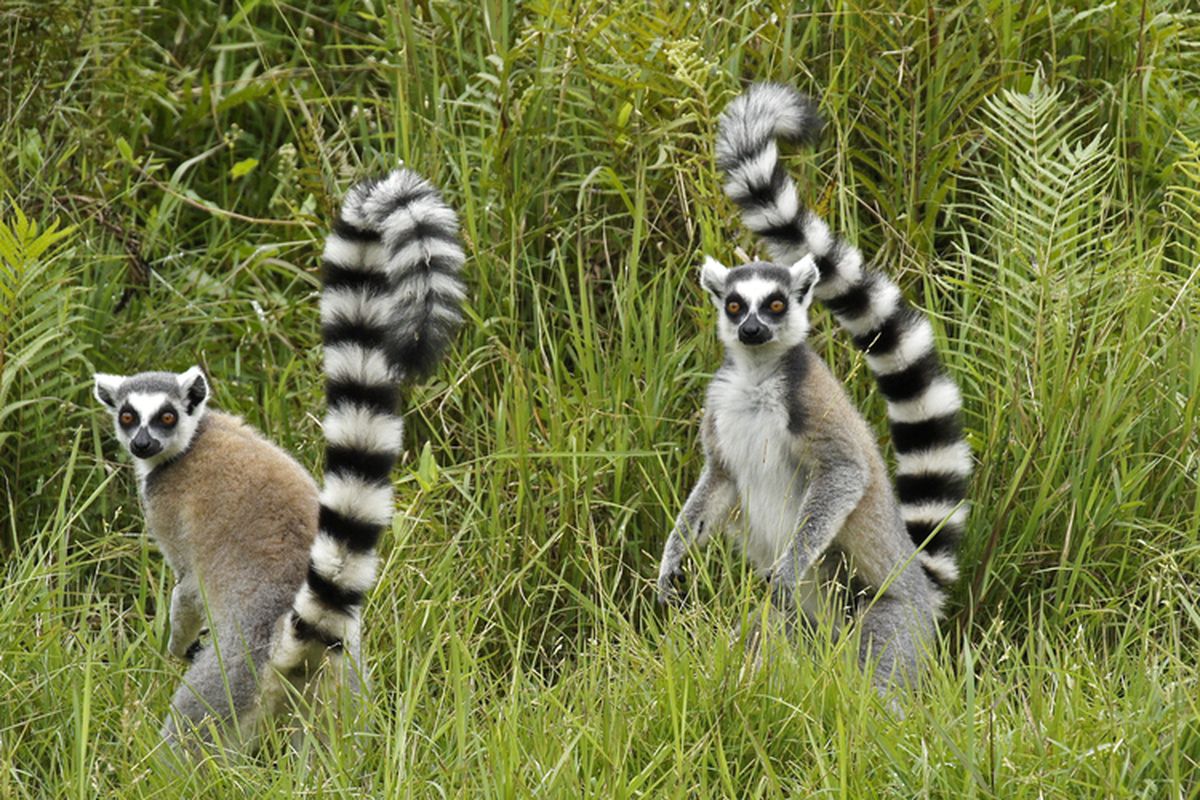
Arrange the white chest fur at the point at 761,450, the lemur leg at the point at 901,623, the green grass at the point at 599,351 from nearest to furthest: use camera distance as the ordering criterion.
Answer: the green grass at the point at 599,351
the lemur leg at the point at 901,623
the white chest fur at the point at 761,450

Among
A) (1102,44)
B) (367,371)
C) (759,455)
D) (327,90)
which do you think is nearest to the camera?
(367,371)

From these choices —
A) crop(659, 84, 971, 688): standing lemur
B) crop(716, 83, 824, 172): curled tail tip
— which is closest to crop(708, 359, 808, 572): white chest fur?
crop(659, 84, 971, 688): standing lemur

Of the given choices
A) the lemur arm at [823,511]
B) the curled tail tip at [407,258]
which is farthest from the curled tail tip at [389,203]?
the lemur arm at [823,511]

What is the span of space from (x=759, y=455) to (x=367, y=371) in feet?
4.05

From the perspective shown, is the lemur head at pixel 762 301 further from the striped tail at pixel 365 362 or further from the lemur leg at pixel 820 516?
the striped tail at pixel 365 362

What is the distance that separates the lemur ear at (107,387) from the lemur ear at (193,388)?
0.17m

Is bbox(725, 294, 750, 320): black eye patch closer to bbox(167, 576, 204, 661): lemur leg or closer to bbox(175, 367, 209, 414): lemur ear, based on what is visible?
bbox(175, 367, 209, 414): lemur ear

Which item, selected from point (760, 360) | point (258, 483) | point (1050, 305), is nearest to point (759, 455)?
point (760, 360)

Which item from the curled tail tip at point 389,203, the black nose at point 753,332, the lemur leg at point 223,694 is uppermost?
the curled tail tip at point 389,203

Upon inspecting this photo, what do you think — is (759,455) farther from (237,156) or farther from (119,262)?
(237,156)

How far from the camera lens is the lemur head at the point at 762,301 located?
14.7 ft

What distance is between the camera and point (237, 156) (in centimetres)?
681

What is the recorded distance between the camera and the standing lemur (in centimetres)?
448

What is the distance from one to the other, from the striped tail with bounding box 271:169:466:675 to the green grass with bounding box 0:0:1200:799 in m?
0.26
